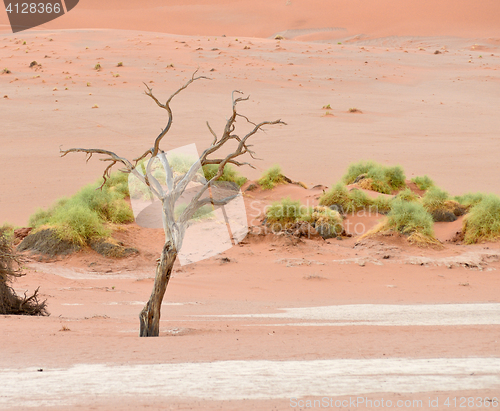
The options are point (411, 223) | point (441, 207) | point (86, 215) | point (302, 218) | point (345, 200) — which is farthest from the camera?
point (345, 200)

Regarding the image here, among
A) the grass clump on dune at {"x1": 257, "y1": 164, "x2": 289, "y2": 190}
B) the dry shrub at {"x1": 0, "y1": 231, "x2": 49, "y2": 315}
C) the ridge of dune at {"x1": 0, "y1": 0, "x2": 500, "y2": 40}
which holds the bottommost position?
the grass clump on dune at {"x1": 257, "y1": 164, "x2": 289, "y2": 190}

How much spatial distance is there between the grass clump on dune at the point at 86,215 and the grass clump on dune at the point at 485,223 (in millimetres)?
8515

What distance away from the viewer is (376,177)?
57.3 ft

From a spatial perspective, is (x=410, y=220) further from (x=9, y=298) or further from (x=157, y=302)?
(x=9, y=298)

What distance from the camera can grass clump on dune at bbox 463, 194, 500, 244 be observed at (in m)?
12.7

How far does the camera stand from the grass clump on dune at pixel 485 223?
41.7ft

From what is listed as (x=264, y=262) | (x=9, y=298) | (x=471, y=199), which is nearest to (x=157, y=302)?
(x=9, y=298)

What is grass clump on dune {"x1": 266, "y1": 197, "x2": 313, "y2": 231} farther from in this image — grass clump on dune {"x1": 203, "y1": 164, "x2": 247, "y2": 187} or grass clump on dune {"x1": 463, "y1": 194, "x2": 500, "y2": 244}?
grass clump on dune {"x1": 463, "y1": 194, "x2": 500, "y2": 244}

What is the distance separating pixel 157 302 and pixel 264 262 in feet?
20.6

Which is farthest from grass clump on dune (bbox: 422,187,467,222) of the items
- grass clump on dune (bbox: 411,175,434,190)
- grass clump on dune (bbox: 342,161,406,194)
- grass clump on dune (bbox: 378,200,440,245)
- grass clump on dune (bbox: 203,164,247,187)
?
grass clump on dune (bbox: 203,164,247,187)

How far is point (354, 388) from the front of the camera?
11.0 ft

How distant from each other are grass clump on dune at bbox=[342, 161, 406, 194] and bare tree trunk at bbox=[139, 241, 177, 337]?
485 inches

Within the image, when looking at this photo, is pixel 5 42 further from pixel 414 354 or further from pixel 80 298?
pixel 414 354

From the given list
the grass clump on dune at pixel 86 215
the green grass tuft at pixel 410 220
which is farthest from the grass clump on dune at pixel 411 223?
the grass clump on dune at pixel 86 215
